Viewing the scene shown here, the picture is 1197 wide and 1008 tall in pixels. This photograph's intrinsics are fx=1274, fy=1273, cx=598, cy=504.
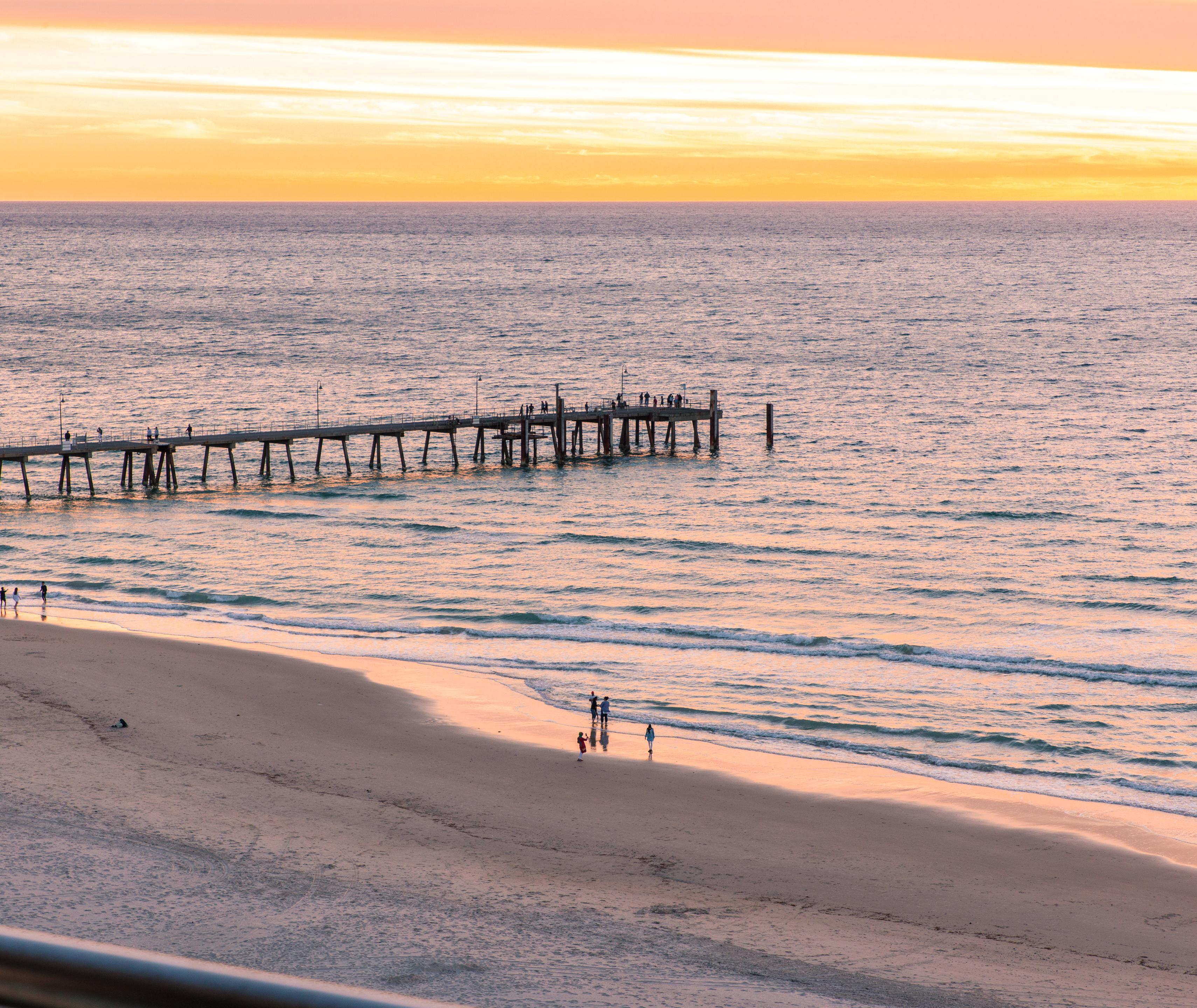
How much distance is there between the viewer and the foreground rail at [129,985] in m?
1.76

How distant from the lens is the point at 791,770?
27.3 meters

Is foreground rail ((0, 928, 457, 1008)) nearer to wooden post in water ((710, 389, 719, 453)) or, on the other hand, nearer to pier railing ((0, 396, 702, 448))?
pier railing ((0, 396, 702, 448))

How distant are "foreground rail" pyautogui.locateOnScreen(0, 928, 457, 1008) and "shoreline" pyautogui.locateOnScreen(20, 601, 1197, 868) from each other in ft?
78.7

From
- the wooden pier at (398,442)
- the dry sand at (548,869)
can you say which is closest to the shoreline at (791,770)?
the dry sand at (548,869)

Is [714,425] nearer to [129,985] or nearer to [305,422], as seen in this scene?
[305,422]

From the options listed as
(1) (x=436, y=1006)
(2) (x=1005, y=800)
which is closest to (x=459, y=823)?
(2) (x=1005, y=800)

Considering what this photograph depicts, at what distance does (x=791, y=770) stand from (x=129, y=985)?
2650 cm

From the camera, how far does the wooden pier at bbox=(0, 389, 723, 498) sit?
59375mm

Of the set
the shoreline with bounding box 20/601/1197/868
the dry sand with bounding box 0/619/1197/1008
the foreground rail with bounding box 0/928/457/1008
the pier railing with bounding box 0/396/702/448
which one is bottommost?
the shoreline with bounding box 20/601/1197/868

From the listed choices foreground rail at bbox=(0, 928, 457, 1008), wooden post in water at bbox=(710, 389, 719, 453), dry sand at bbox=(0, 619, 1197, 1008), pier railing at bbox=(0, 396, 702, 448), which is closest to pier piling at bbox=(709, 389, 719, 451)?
wooden post in water at bbox=(710, 389, 719, 453)

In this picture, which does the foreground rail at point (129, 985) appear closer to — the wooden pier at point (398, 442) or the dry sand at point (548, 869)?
the dry sand at point (548, 869)

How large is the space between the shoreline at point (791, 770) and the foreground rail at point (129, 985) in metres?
24.0

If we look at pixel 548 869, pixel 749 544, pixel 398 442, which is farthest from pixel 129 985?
pixel 398 442

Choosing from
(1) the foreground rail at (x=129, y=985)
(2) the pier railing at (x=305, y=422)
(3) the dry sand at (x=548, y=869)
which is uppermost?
(1) the foreground rail at (x=129, y=985)
